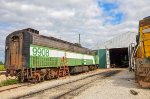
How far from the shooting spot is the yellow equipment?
1248 cm

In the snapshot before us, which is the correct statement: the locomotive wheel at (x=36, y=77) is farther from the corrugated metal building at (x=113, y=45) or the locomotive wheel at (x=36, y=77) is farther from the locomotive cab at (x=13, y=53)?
the corrugated metal building at (x=113, y=45)

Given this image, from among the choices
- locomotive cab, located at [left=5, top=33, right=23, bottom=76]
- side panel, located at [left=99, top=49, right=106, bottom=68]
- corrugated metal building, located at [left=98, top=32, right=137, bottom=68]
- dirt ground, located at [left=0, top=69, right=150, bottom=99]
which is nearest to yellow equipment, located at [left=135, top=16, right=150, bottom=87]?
dirt ground, located at [left=0, top=69, right=150, bottom=99]

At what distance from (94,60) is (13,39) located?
2102cm

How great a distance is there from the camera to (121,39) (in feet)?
161

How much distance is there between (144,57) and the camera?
1284cm

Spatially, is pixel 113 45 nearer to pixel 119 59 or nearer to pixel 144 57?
pixel 119 59

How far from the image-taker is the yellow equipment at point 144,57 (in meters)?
12.5

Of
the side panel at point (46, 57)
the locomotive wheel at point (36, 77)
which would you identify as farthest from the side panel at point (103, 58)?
the locomotive wheel at point (36, 77)

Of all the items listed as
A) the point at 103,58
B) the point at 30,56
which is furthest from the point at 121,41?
the point at 30,56

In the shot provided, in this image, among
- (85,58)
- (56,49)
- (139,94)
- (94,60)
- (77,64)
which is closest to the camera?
(139,94)

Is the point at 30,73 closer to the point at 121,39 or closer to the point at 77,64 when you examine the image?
the point at 77,64

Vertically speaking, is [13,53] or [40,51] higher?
[40,51]

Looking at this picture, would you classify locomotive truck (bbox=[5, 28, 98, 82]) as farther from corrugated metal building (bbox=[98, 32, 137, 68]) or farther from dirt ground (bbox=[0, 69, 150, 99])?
corrugated metal building (bbox=[98, 32, 137, 68])

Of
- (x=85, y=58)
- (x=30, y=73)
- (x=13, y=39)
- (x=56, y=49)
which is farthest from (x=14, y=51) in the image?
(x=85, y=58)
